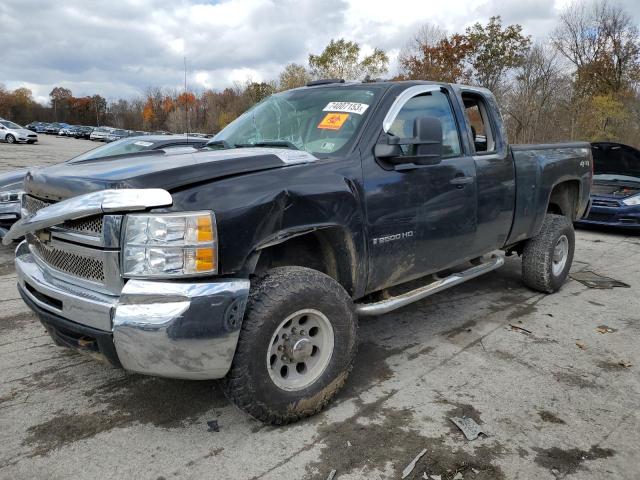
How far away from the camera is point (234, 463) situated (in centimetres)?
247

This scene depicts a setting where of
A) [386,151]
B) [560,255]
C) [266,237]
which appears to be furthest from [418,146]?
[560,255]

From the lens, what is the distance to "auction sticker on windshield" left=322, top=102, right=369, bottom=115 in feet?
11.1

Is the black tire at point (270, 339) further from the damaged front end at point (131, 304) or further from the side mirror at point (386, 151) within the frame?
the side mirror at point (386, 151)

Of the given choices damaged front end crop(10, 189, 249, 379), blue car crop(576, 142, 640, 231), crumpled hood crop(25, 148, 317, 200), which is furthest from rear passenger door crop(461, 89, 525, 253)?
blue car crop(576, 142, 640, 231)

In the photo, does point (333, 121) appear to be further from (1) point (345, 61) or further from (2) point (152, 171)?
(1) point (345, 61)

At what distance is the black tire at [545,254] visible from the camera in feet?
17.0

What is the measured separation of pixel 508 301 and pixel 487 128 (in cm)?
177

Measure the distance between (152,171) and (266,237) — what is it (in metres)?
0.64

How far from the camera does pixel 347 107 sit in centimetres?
346

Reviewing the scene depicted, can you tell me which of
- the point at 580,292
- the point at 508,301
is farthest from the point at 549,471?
the point at 580,292

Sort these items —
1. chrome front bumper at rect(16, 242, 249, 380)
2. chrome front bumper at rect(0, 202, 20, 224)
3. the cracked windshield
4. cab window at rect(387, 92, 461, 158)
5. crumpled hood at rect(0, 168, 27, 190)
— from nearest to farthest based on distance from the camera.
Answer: chrome front bumper at rect(16, 242, 249, 380) → the cracked windshield → cab window at rect(387, 92, 461, 158) → chrome front bumper at rect(0, 202, 20, 224) → crumpled hood at rect(0, 168, 27, 190)

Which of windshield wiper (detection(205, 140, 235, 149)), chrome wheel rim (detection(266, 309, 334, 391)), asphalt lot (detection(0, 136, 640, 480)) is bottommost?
asphalt lot (detection(0, 136, 640, 480))

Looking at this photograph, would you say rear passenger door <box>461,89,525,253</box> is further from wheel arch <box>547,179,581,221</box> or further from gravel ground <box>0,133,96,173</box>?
gravel ground <box>0,133,96,173</box>

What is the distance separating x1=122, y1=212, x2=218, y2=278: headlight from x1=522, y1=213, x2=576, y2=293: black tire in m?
4.03
